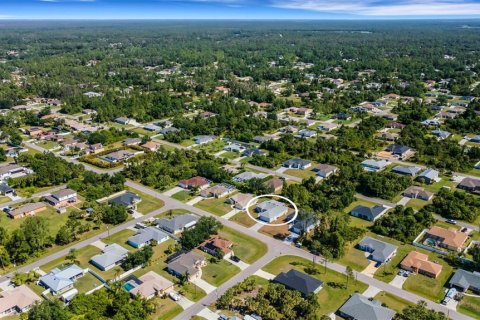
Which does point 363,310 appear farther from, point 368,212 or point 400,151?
point 400,151

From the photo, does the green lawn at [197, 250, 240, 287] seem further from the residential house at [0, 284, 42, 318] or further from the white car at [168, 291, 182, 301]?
the residential house at [0, 284, 42, 318]

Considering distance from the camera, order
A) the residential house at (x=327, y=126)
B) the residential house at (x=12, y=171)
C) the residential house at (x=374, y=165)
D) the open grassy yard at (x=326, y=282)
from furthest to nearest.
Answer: the residential house at (x=327, y=126) < the residential house at (x=374, y=165) < the residential house at (x=12, y=171) < the open grassy yard at (x=326, y=282)

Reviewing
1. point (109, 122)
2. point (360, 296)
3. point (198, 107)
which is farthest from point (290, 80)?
point (360, 296)

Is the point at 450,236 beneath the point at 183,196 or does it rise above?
above

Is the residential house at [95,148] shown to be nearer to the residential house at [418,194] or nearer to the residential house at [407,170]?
the residential house at [407,170]

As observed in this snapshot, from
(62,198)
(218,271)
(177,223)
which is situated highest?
(62,198)

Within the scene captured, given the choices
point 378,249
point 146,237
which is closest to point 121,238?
point 146,237

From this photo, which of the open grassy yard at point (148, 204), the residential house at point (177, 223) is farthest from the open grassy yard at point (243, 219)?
the open grassy yard at point (148, 204)
